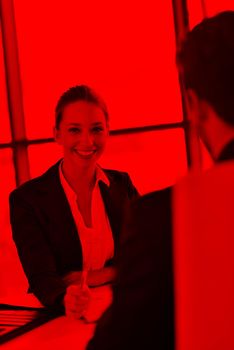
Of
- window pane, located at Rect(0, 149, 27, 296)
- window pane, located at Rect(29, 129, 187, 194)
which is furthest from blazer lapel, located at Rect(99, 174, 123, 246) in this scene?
window pane, located at Rect(0, 149, 27, 296)

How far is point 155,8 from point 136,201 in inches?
126

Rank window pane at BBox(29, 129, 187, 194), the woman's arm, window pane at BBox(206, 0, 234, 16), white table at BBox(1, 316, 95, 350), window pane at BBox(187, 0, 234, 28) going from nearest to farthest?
white table at BBox(1, 316, 95, 350), the woman's arm, window pane at BBox(187, 0, 234, 28), window pane at BBox(206, 0, 234, 16), window pane at BBox(29, 129, 187, 194)

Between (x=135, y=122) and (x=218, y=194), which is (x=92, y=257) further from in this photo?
(x=135, y=122)

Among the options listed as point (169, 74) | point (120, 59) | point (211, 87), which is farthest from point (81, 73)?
point (211, 87)

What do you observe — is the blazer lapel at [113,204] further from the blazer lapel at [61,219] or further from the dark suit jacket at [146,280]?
the dark suit jacket at [146,280]

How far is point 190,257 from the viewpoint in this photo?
0.73 meters

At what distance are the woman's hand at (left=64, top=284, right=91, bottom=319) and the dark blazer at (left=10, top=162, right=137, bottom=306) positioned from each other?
23 centimetres

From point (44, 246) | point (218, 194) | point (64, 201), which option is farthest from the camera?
point (64, 201)

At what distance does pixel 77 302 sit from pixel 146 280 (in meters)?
0.83

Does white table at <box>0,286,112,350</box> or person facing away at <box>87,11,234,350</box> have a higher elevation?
person facing away at <box>87,11,234,350</box>

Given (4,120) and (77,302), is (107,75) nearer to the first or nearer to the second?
(4,120)

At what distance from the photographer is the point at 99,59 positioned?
400 cm

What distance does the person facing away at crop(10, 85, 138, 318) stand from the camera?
1.93 meters

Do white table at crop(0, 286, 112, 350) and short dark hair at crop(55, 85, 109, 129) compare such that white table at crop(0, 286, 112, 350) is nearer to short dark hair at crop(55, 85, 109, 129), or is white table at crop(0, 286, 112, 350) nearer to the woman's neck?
the woman's neck
